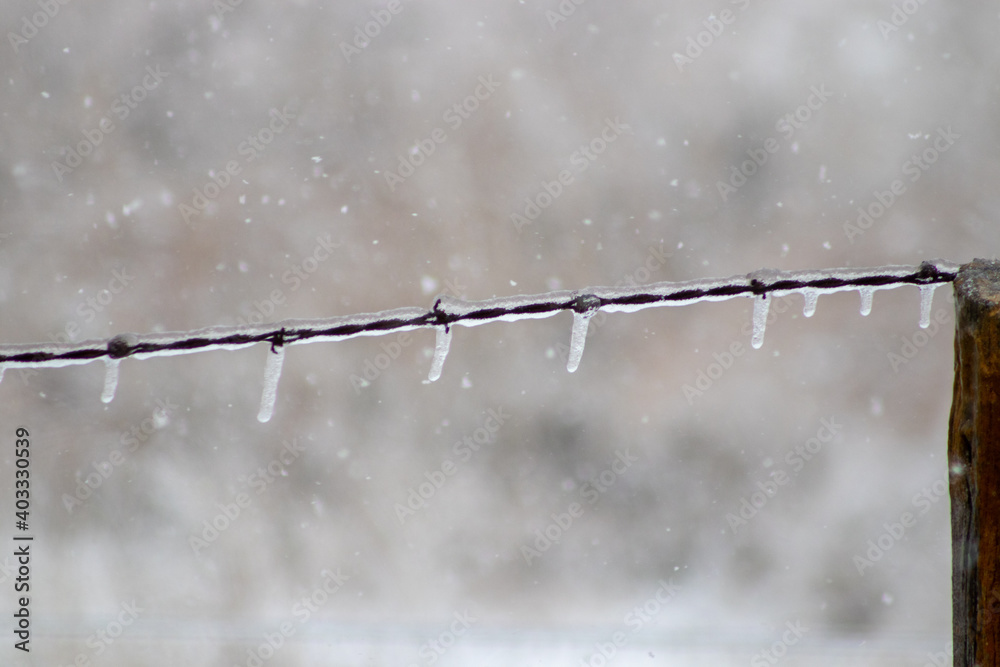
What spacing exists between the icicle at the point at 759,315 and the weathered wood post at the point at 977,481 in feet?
0.84

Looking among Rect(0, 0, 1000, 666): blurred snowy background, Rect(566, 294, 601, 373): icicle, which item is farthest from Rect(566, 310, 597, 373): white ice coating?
Rect(0, 0, 1000, 666): blurred snowy background

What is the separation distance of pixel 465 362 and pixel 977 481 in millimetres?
Answer: 2071

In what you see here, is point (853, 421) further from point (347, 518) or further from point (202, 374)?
point (202, 374)

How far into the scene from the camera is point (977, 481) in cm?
47

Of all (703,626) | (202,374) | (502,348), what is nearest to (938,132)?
(502,348)

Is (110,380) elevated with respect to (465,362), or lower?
lower

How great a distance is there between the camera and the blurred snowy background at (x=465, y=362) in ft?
7.39

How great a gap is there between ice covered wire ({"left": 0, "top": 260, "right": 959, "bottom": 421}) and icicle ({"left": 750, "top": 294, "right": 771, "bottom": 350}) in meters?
0.03

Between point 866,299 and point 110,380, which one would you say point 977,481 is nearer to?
point 866,299

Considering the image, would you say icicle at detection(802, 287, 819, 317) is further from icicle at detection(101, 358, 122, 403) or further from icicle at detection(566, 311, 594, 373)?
icicle at detection(101, 358, 122, 403)

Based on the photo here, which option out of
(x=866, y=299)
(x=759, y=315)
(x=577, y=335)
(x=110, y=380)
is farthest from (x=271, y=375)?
(x=866, y=299)

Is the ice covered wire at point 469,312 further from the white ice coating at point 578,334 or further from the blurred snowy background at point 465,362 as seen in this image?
the blurred snowy background at point 465,362

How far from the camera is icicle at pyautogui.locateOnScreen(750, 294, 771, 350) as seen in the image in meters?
0.75

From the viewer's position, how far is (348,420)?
2.44 meters
